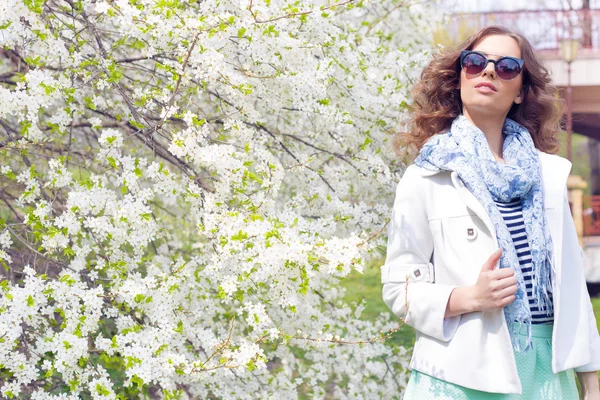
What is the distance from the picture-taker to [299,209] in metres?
3.56

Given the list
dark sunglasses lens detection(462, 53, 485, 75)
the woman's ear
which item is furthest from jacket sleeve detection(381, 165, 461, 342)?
the woman's ear

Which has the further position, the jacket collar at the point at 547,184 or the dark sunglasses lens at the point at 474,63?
the dark sunglasses lens at the point at 474,63

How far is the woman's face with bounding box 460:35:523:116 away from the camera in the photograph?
7.98 ft

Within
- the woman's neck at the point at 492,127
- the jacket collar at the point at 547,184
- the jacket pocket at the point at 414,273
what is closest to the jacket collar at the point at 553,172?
A: the jacket collar at the point at 547,184

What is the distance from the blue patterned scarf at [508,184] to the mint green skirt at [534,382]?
0.19ft

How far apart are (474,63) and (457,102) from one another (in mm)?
241

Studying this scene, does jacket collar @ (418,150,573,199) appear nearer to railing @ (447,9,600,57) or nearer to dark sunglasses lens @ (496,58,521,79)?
dark sunglasses lens @ (496,58,521,79)

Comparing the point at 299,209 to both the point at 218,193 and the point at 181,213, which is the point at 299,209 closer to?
the point at 218,193

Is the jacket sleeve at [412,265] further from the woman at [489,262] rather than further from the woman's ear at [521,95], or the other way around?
the woman's ear at [521,95]

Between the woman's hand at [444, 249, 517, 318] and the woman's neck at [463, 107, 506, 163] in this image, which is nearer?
the woman's hand at [444, 249, 517, 318]

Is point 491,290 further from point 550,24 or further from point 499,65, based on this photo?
point 550,24

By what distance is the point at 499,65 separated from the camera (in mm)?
2432

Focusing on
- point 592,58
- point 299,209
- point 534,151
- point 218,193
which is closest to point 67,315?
point 218,193

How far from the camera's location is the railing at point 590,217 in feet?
42.3
